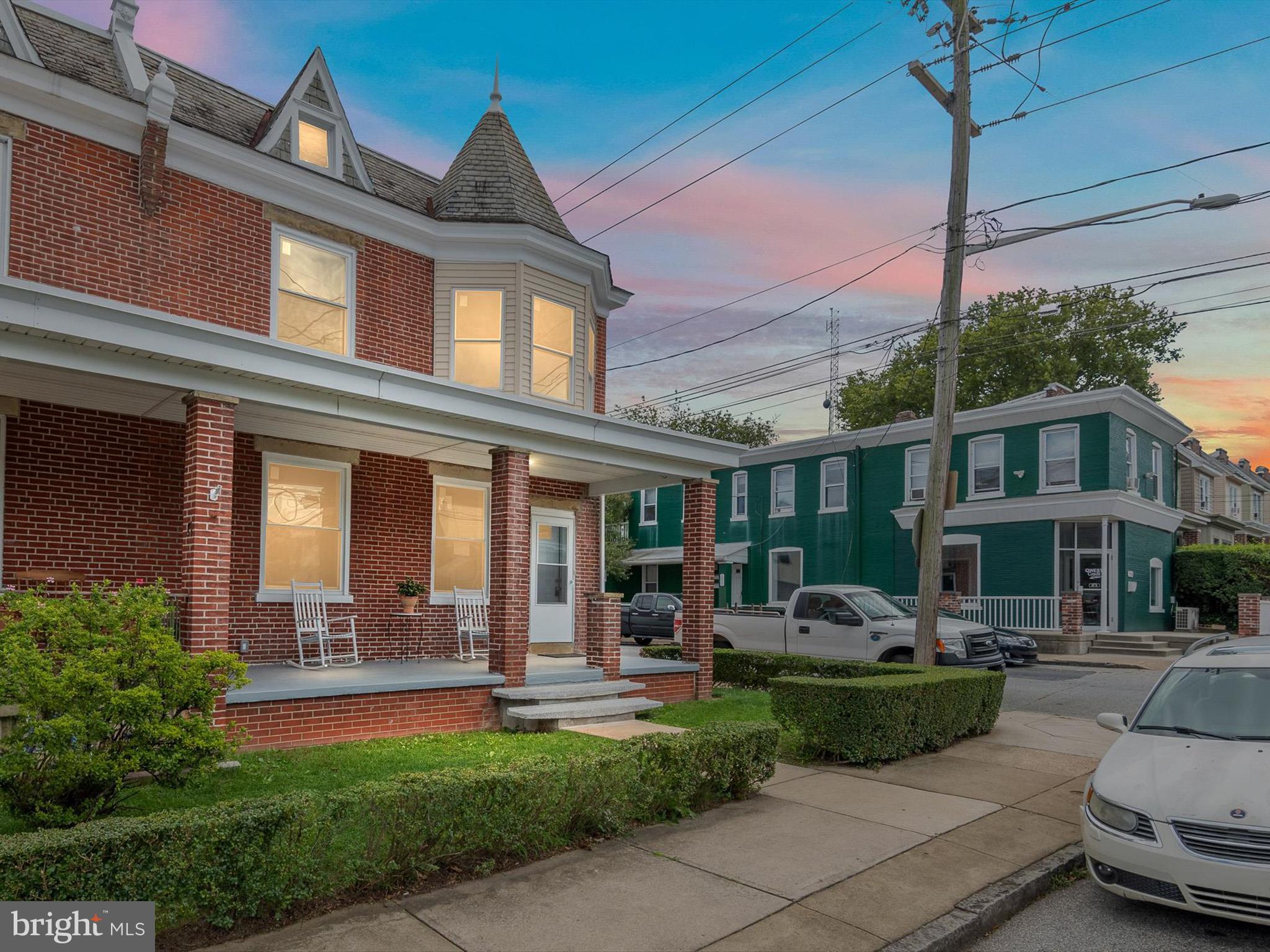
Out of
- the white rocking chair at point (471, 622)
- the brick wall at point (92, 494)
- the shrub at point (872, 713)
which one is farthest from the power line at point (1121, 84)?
the brick wall at point (92, 494)

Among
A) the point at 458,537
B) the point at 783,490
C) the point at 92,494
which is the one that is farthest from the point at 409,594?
the point at 783,490

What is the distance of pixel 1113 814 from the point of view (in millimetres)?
5219

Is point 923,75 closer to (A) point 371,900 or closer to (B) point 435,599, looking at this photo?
(B) point 435,599

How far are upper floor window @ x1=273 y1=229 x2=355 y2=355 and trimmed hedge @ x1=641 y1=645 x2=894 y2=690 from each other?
25.1 feet

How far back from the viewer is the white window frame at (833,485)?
98.2ft

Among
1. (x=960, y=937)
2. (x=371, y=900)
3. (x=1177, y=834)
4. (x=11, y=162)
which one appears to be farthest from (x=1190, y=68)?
(x=11, y=162)

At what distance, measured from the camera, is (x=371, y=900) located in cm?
506

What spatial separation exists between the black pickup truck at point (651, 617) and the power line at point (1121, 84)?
15094 mm

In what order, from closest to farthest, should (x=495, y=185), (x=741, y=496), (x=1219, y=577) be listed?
(x=495, y=185) → (x=1219, y=577) → (x=741, y=496)

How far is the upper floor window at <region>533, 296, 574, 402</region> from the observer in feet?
44.6

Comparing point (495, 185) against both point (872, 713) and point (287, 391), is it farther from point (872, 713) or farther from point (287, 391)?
point (872, 713)

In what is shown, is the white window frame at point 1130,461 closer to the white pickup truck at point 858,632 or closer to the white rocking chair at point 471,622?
the white pickup truck at point 858,632

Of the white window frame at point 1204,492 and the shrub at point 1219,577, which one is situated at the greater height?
the white window frame at point 1204,492

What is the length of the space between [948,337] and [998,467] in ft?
50.7
